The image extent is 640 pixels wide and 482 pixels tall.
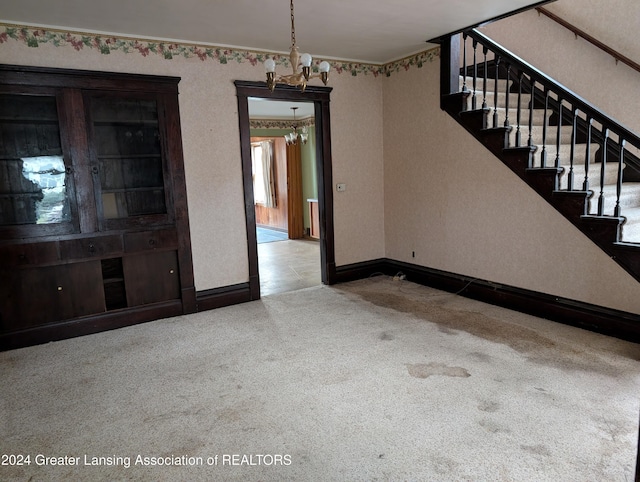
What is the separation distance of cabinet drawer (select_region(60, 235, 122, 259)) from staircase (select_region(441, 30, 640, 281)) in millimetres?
3695

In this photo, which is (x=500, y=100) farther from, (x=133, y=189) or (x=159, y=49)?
(x=133, y=189)

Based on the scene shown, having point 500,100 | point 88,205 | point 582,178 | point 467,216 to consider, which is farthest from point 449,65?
point 88,205

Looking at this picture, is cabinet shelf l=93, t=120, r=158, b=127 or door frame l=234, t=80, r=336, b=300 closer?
cabinet shelf l=93, t=120, r=158, b=127

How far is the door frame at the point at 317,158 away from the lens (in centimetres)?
447

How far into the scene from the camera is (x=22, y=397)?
2.78m

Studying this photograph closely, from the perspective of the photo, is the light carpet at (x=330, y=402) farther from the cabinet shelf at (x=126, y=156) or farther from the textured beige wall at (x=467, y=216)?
the cabinet shelf at (x=126, y=156)

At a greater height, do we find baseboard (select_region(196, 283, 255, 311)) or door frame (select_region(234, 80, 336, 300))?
door frame (select_region(234, 80, 336, 300))

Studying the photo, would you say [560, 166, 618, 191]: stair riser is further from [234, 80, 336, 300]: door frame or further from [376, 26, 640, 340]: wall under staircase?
[234, 80, 336, 300]: door frame

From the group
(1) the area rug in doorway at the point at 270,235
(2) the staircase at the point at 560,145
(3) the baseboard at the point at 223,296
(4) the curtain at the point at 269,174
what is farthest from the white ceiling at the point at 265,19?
(4) the curtain at the point at 269,174

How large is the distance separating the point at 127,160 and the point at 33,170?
770 mm

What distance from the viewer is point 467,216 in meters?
→ 4.50

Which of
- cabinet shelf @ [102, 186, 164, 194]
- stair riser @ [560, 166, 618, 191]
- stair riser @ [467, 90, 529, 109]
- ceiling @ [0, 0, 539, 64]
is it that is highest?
ceiling @ [0, 0, 539, 64]

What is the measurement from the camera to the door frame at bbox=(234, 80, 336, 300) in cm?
447

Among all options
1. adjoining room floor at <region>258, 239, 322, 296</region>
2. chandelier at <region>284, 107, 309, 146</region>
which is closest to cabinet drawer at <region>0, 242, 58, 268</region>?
adjoining room floor at <region>258, 239, 322, 296</region>
